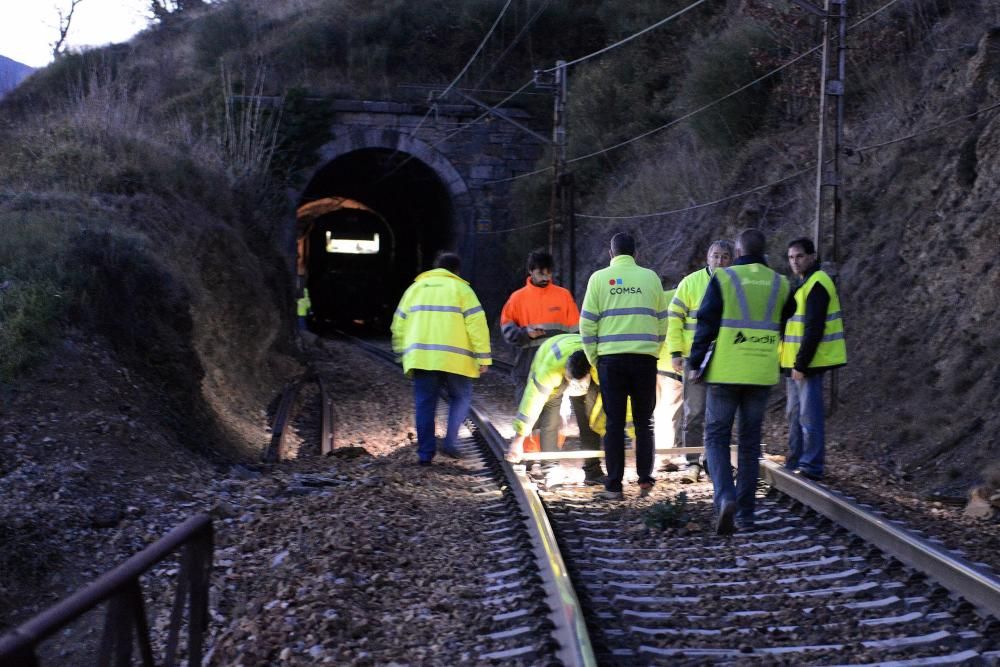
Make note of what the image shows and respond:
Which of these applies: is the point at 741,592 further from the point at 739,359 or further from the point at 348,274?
the point at 348,274

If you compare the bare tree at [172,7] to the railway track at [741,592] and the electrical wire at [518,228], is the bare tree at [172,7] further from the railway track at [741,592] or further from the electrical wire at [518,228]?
the railway track at [741,592]

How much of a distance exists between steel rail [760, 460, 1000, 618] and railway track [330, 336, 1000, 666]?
0.01 meters

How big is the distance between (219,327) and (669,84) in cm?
1731

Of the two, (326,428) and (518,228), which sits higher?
(518,228)

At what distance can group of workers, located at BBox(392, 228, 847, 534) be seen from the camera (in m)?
6.99

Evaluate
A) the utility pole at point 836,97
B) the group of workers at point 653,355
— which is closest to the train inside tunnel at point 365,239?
the utility pole at point 836,97

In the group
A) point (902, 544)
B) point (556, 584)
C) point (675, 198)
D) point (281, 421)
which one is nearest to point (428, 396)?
point (281, 421)

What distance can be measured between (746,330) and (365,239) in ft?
124

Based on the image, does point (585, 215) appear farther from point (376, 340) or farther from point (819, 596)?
point (819, 596)

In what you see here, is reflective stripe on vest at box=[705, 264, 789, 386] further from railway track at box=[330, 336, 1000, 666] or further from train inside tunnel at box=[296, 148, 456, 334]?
train inside tunnel at box=[296, 148, 456, 334]

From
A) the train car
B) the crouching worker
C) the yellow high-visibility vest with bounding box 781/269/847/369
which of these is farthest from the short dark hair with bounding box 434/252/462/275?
the train car

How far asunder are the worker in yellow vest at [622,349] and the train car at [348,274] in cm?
3448

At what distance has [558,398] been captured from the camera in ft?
30.1

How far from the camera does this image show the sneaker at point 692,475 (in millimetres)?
8938
